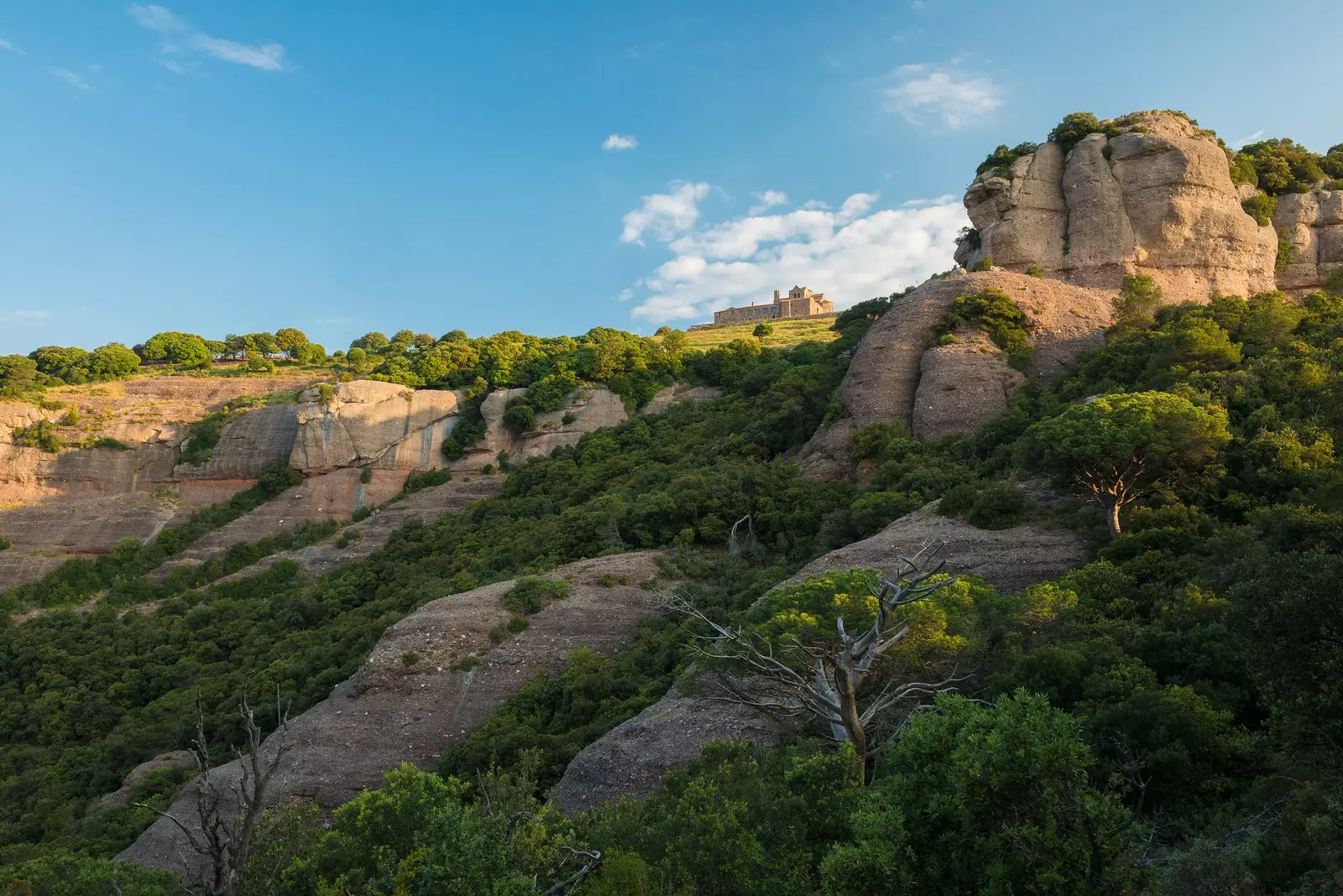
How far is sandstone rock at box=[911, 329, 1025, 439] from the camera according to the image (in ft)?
114

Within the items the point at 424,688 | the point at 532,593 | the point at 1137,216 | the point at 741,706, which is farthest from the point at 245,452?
the point at 1137,216

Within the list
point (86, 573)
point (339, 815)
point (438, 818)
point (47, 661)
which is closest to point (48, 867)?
point (339, 815)

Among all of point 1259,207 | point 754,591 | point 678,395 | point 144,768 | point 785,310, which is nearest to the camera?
point 754,591

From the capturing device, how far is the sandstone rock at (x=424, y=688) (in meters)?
22.4

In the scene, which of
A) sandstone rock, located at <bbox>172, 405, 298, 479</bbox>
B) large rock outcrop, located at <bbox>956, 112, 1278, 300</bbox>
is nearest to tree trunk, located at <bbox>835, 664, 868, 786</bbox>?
large rock outcrop, located at <bbox>956, 112, 1278, 300</bbox>

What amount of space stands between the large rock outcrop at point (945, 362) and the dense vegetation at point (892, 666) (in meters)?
1.40

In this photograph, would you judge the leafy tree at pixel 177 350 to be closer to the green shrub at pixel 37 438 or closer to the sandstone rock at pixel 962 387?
the green shrub at pixel 37 438

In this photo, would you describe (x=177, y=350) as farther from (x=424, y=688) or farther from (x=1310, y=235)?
(x=1310, y=235)

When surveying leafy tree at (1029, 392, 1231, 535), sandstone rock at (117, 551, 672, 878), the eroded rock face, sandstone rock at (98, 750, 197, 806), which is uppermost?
the eroded rock face

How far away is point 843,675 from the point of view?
11.3 metres

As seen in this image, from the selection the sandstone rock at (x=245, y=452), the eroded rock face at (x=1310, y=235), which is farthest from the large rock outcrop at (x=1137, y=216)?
the sandstone rock at (x=245, y=452)

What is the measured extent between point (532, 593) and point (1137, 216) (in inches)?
1301

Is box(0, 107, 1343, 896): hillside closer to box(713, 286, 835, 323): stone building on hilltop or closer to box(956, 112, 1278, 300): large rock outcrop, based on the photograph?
box(956, 112, 1278, 300): large rock outcrop

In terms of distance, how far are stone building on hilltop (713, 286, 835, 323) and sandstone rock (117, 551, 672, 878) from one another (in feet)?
217
